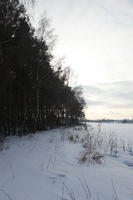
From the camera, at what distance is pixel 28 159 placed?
565cm

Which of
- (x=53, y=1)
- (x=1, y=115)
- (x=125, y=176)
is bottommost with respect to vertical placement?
(x=125, y=176)

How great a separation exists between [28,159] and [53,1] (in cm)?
681

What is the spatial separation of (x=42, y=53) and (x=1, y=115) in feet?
17.5

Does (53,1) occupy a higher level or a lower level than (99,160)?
higher

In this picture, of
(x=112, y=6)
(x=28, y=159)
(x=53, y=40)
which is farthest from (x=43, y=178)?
(x=53, y=40)

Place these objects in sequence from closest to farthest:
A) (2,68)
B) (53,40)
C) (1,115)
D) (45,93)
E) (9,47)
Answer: (9,47)
(2,68)
(1,115)
(53,40)
(45,93)

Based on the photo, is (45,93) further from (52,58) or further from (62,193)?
(62,193)

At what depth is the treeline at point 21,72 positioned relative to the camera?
24.9 feet

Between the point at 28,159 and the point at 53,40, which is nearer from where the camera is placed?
the point at 28,159

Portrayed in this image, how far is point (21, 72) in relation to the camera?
12.5 meters

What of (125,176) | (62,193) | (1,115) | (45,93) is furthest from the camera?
(45,93)

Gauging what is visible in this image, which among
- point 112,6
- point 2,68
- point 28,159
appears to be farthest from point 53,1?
point 28,159

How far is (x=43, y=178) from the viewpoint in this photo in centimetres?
393

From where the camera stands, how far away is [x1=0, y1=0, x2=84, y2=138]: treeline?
24.9ft
